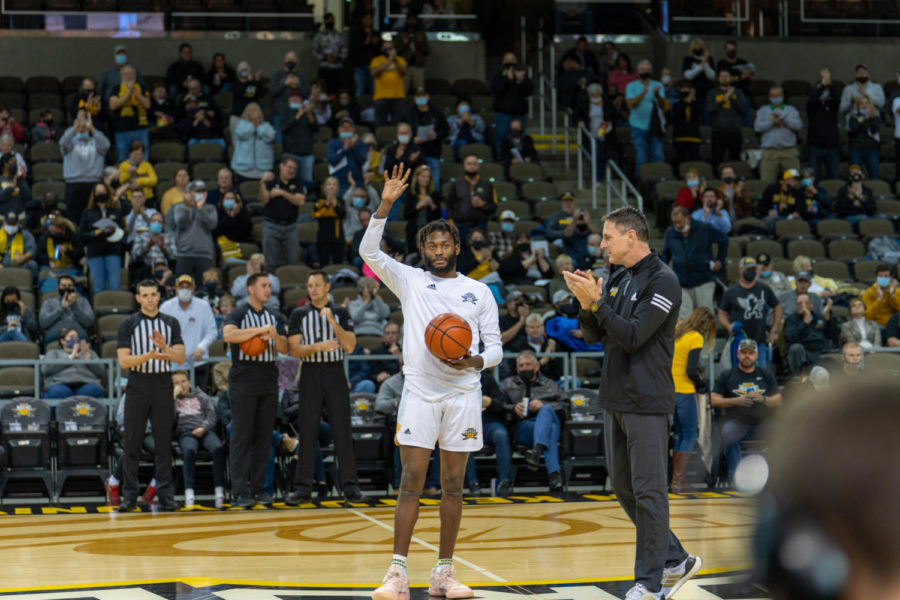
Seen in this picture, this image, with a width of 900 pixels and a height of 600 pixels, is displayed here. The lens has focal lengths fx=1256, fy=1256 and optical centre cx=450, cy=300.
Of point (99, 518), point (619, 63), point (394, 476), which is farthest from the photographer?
point (619, 63)

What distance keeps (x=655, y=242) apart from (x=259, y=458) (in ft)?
29.4

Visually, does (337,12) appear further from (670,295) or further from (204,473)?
(670,295)

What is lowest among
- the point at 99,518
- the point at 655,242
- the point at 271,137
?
the point at 99,518

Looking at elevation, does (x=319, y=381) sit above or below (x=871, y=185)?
below


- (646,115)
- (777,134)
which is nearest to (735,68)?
(777,134)

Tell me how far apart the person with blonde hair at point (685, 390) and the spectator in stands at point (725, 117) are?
25.9 feet

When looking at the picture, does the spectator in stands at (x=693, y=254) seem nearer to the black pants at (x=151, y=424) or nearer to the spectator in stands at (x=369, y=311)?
the spectator in stands at (x=369, y=311)

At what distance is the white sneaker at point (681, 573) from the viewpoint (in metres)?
6.57

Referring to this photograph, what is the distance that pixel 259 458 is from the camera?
11820 millimetres

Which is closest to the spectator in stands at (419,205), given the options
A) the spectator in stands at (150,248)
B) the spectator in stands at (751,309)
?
the spectator in stands at (150,248)

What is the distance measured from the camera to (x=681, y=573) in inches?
263

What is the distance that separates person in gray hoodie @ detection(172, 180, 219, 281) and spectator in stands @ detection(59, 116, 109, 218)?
6.64 ft

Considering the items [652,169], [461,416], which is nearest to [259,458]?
[461,416]

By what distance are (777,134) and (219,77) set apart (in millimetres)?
8839
